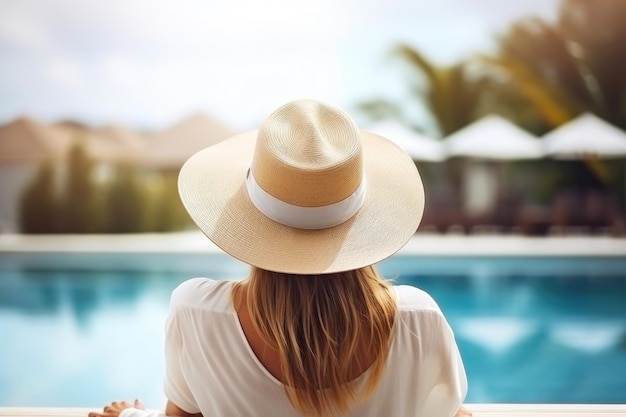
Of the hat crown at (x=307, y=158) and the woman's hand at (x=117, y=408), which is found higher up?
the hat crown at (x=307, y=158)

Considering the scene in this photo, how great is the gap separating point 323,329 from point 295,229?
0.17 metres

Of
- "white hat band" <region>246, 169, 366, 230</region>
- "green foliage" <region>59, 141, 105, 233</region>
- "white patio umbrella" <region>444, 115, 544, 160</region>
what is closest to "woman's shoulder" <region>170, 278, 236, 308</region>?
"white hat band" <region>246, 169, 366, 230</region>

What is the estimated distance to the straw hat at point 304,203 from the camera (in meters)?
1.07

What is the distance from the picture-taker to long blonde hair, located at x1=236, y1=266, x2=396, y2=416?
3.47 feet

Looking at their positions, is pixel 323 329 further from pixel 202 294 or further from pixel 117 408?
pixel 117 408

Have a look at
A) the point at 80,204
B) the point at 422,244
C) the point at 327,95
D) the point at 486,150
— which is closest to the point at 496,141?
the point at 486,150

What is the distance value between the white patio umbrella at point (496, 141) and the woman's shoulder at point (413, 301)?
8.79 meters

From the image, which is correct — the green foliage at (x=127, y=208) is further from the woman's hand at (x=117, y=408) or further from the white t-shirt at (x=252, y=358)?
the white t-shirt at (x=252, y=358)

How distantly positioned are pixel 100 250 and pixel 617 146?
680 cm

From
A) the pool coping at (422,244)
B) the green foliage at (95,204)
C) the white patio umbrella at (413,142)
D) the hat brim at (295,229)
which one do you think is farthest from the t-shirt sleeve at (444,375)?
the white patio umbrella at (413,142)

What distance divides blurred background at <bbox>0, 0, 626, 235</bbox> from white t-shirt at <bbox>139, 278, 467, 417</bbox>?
815 centimetres

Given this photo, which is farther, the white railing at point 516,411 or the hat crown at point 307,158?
the white railing at point 516,411

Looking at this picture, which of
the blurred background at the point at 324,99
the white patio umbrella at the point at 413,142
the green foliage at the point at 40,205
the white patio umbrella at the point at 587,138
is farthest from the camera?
the white patio umbrella at the point at 413,142

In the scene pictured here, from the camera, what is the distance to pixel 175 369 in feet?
3.94
